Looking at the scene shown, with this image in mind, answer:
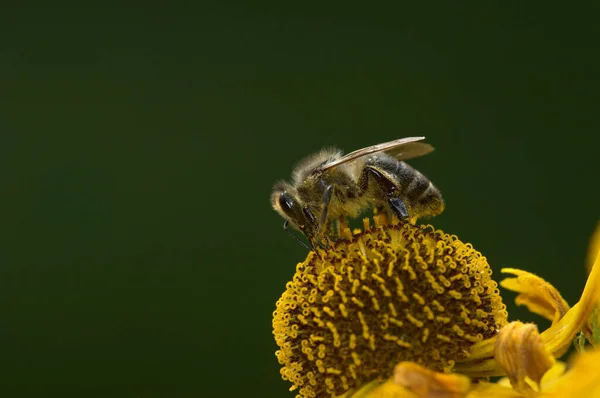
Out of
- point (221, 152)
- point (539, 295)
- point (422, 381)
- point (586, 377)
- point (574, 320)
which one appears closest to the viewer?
point (586, 377)

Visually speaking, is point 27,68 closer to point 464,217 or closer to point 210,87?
point 210,87

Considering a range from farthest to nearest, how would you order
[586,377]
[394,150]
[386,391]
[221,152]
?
[221,152]
[394,150]
[386,391]
[586,377]

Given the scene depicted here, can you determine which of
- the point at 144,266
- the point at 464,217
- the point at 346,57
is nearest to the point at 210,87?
the point at 346,57

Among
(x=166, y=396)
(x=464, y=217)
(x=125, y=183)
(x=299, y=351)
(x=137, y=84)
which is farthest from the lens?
(x=137, y=84)

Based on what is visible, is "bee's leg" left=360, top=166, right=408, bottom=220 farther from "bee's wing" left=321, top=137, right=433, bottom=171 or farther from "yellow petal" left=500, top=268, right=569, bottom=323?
"yellow petal" left=500, top=268, right=569, bottom=323

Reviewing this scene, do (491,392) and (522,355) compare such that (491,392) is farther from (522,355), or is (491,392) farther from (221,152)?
(221,152)

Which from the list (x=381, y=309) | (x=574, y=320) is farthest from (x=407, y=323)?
(x=574, y=320)

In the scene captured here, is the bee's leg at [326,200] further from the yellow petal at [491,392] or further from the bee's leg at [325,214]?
the yellow petal at [491,392]
